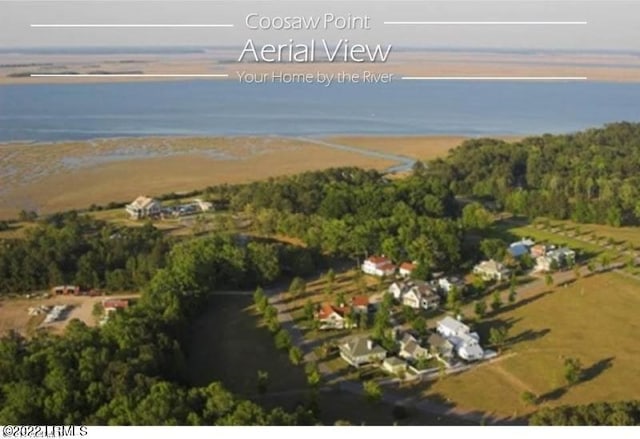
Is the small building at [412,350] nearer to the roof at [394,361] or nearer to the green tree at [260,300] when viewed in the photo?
the roof at [394,361]

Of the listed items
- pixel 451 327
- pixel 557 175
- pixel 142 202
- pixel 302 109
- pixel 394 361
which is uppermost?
pixel 302 109

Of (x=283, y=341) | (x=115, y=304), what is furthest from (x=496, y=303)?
(x=115, y=304)

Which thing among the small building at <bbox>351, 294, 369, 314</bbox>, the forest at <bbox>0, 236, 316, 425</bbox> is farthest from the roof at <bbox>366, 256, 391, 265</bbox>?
the forest at <bbox>0, 236, 316, 425</bbox>

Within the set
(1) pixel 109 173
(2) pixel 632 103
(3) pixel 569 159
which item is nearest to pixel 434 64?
(2) pixel 632 103

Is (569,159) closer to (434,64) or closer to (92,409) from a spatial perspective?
(92,409)

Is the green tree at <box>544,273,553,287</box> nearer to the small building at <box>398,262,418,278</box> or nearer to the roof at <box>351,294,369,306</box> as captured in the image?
the small building at <box>398,262,418,278</box>

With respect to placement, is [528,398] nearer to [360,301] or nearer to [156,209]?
[360,301]

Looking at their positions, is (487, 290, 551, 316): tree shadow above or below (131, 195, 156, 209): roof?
below
